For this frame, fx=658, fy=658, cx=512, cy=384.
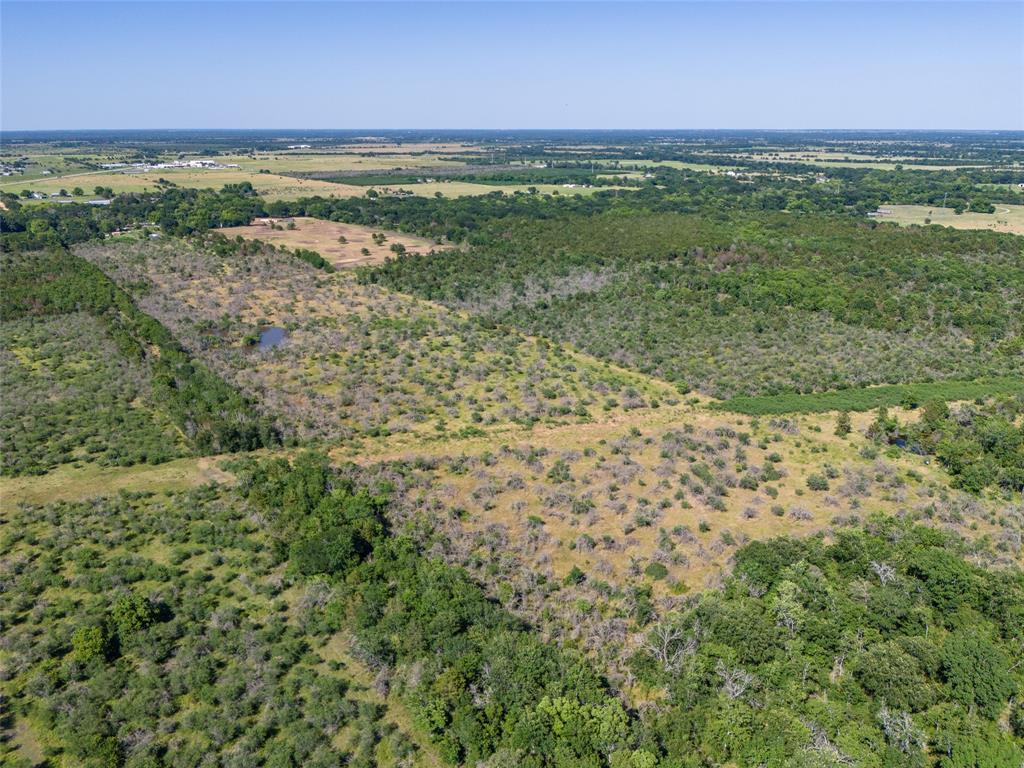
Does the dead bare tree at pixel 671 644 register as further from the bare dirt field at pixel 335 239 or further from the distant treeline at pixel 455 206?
the distant treeline at pixel 455 206

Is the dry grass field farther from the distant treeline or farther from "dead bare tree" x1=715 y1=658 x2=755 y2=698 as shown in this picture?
"dead bare tree" x1=715 y1=658 x2=755 y2=698

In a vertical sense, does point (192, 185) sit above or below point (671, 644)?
above

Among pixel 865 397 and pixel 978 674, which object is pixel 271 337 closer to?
pixel 865 397

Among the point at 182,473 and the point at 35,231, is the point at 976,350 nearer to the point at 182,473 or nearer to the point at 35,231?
the point at 182,473

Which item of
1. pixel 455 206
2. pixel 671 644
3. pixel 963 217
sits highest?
pixel 455 206

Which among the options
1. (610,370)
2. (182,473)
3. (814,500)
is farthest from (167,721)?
(610,370)

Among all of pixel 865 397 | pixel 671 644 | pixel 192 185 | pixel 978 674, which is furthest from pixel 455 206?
pixel 978 674

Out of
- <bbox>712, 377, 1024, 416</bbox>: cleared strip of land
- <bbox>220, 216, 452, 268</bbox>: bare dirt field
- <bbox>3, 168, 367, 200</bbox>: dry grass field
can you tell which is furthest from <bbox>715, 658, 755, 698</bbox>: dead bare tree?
<bbox>3, 168, 367, 200</bbox>: dry grass field
